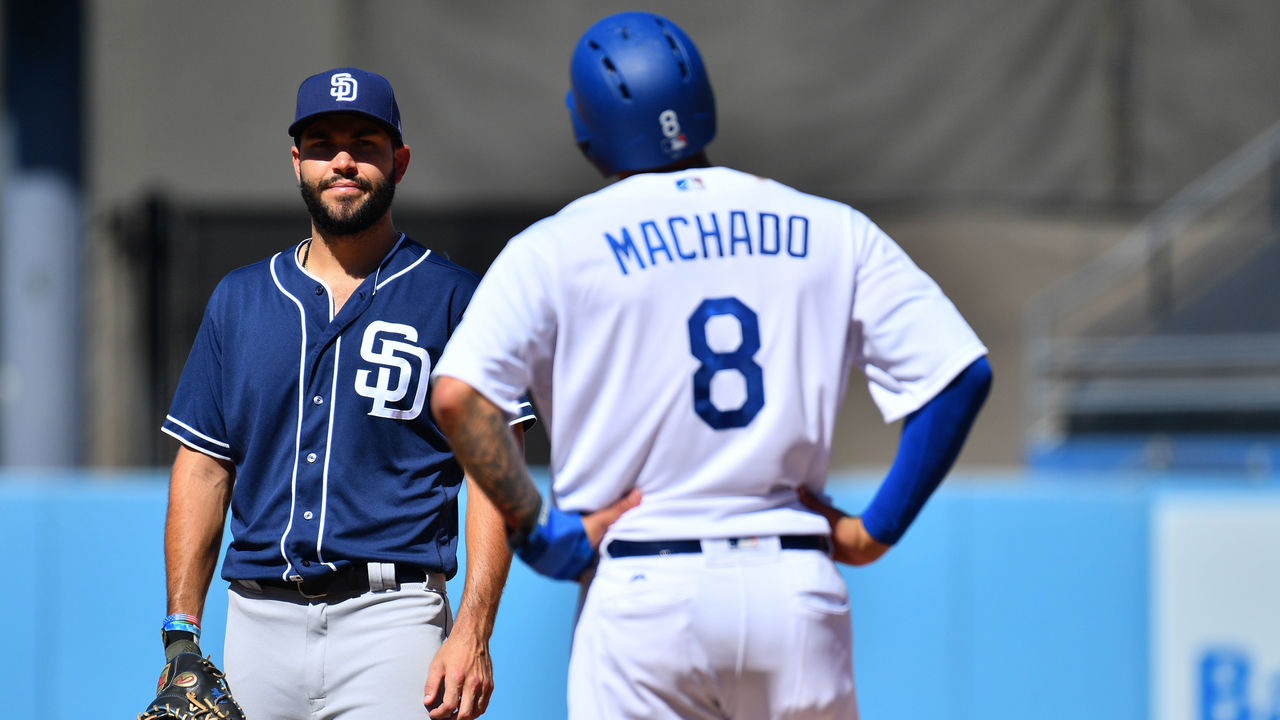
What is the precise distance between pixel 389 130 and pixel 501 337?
73 cm

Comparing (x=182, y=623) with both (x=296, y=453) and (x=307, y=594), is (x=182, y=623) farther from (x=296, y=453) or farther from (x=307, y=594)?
(x=296, y=453)

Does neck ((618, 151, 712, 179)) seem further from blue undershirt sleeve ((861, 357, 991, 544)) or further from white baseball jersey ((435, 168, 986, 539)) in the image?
blue undershirt sleeve ((861, 357, 991, 544))

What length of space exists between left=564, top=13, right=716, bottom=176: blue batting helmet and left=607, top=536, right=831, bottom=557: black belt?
0.63 metres

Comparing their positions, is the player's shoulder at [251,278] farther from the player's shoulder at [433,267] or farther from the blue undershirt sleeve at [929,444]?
the blue undershirt sleeve at [929,444]

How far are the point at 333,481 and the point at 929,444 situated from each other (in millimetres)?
1113

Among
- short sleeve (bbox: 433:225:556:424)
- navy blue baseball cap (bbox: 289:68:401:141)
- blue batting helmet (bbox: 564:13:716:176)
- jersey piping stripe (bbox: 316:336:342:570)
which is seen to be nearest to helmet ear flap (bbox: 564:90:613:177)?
blue batting helmet (bbox: 564:13:716:176)

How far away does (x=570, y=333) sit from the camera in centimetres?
211

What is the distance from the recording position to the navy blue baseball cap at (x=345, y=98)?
2.54 m

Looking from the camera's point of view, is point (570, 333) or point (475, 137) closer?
point (570, 333)

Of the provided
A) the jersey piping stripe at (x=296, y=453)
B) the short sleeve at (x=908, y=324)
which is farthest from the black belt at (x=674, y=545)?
the jersey piping stripe at (x=296, y=453)

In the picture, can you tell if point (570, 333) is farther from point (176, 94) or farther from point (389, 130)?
point (176, 94)

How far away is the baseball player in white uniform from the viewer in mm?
2057

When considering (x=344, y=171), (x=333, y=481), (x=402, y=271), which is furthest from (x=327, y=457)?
(x=344, y=171)

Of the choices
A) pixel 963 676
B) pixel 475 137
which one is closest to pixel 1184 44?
pixel 475 137
